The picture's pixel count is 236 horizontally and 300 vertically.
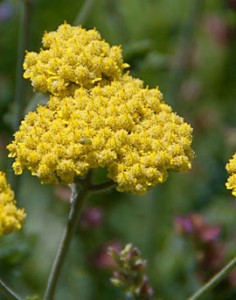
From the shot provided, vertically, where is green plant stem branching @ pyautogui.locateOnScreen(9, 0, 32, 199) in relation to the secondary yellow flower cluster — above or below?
above

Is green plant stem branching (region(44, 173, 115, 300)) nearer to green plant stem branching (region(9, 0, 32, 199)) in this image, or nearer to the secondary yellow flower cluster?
the secondary yellow flower cluster

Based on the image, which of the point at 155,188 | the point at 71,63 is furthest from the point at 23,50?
the point at 155,188

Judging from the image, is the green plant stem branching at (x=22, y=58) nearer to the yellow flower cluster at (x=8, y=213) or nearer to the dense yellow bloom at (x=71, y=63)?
the dense yellow bloom at (x=71, y=63)

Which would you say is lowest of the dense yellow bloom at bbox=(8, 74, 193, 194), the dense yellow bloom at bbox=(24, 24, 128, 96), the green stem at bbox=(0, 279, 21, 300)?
the green stem at bbox=(0, 279, 21, 300)

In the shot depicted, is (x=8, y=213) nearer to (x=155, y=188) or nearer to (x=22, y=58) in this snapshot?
(x=22, y=58)

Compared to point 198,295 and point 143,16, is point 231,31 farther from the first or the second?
point 198,295

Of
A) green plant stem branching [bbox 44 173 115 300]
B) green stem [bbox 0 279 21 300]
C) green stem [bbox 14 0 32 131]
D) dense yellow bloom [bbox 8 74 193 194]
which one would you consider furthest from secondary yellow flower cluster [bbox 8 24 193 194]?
green stem [bbox 14 0 32 131]
